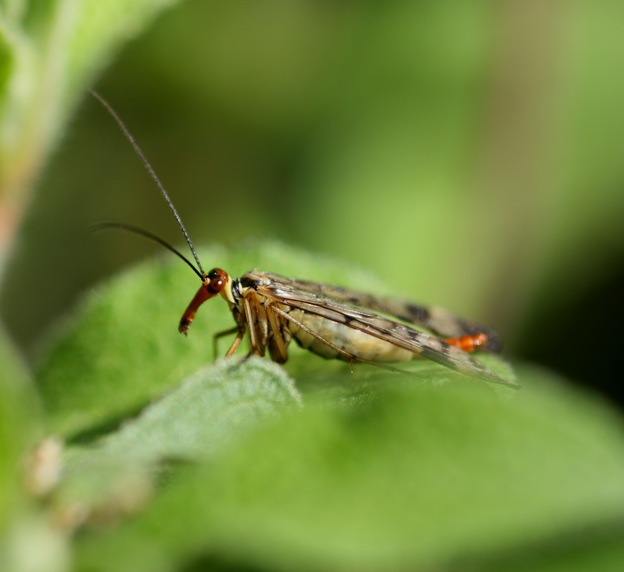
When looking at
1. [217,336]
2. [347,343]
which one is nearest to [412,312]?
[347,343]

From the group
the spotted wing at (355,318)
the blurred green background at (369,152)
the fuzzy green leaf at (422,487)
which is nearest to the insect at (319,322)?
the spotted wing at (355,318)

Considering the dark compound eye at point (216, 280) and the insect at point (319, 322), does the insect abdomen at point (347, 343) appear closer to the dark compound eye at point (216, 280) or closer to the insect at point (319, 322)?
the insect at point (319, 322)

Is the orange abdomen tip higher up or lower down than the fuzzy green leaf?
lower down

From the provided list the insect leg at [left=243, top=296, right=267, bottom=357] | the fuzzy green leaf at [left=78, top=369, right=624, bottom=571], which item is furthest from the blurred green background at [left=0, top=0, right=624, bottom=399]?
the fuzzy green leaf at [left=78, top=369, right=624, bottom=571]

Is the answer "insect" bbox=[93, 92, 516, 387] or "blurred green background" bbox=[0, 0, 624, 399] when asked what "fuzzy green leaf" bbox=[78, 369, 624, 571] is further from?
"blurred green background" bbox=[0, 0, 624, 399]

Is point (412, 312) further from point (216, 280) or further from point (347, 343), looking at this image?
point (216, 280)

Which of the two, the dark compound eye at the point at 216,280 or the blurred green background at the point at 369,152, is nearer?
the dark compound eye at the point at 216,280

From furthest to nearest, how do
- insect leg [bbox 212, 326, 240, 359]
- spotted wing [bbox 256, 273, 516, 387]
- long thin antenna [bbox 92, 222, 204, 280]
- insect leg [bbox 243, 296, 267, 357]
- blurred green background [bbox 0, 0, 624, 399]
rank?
blurred green background [bbox 0, 0, 624, 399], insect leg [bbox 243, 296, 267, 357], spotted wing [bbox 256, 273, 516, 387], long thin antenna [bbox 92, 222, 204, 280], insect leg [bbox 212, 326, 240, 359]
